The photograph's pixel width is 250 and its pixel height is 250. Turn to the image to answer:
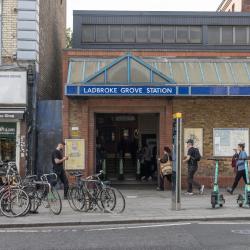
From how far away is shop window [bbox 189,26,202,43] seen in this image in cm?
2678

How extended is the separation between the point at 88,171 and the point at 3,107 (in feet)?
12.1

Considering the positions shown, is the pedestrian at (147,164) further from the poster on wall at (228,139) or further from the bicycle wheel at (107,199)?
the bicycle wheel at (107,199)

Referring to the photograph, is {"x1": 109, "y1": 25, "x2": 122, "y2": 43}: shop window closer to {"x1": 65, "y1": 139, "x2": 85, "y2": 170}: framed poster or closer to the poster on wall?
{"x1": 65, "y1": 139, "x2": 85, "y2": 170}: framed poster

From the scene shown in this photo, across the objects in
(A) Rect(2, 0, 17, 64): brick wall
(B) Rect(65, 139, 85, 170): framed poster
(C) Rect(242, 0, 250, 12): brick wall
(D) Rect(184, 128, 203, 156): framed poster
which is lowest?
(B) Rect(65, 139, 85, 170): framed poster

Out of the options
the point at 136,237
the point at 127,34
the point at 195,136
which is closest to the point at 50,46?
the point at 127,34

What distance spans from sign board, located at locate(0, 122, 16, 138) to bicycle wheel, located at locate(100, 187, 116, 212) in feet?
22.2

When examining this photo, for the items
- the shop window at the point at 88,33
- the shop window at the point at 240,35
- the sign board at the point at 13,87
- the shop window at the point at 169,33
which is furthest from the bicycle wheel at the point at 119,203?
the shop window at the point at 240,35

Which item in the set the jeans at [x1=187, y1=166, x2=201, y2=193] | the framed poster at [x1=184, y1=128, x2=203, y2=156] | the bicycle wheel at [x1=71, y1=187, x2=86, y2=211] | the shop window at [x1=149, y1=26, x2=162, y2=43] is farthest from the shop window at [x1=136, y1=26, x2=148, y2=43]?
the bicycle wheel at [x1=71, y1=187, x2=86, y2=211]

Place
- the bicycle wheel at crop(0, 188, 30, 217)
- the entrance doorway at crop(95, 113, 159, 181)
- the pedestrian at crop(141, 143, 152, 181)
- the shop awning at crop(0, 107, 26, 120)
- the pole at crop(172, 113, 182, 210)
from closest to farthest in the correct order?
the bicycle wheel at crop(0, 188, 30, 217), the pole at crop(172, 113, 182, 210), the shop awning at crop(0, 107, 26, 120), the pedestrian at crop(141, 143, 152, 181), the entrance doorway at crop(95, 113, 159, 181)

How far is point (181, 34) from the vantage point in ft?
88.0

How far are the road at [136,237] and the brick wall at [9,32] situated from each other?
29.9 ft

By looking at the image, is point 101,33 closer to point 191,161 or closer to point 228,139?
point 228,139

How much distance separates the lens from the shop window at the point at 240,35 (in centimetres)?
2720

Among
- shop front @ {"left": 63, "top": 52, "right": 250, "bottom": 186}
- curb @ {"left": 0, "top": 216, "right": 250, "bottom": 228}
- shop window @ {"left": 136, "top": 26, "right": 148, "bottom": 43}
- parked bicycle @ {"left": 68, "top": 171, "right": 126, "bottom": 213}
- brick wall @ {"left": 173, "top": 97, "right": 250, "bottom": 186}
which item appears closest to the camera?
curb @ {"left": 0, "top": 216, "right": 250, "bottom": 228}
